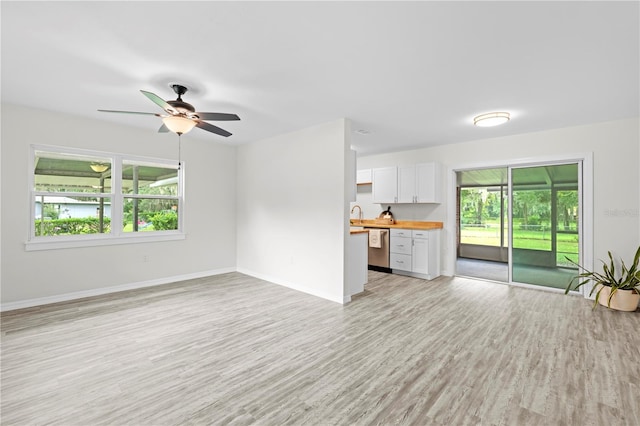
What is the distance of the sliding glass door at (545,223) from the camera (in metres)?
4.48

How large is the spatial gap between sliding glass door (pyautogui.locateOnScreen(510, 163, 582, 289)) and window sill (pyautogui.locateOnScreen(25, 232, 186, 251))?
5846 mm

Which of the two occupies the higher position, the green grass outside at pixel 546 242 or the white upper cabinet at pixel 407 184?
the white upper cabinet at pixel 407 184

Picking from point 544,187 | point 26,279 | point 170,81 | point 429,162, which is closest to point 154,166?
point 26,279

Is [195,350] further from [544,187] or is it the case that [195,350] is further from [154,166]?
[544,187]

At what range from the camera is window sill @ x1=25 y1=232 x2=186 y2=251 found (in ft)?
12.6

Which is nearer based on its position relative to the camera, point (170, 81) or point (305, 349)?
point (305, 349)

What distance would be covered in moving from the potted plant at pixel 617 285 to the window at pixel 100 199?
6422 millimetres

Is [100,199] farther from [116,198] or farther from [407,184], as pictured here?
[407,184]

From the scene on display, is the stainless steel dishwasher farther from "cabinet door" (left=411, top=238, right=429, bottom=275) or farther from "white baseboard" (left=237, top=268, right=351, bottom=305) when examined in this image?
"white baseboard" (left=237, top=268, right=351, bottom=305)

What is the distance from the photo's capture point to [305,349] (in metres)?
2.69

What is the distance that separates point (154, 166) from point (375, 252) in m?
4.48

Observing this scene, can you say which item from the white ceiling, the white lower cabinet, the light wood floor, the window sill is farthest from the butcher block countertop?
the window sill

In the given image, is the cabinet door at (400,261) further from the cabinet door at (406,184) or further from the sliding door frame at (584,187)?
the sliding door frame at (584,187)

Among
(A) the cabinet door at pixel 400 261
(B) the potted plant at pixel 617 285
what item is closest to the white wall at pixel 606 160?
(B) the potted plant at pixel 617 285
